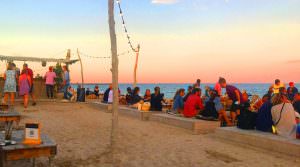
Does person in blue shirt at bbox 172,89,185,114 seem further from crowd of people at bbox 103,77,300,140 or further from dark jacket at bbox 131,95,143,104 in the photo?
dark jacket at bbox 131,95,143,104

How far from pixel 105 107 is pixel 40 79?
644cm

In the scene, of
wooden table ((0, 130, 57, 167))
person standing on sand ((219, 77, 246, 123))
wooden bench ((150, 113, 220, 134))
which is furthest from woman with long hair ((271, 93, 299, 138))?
wooden table ((0, 130, 57, 167))

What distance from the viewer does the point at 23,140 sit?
5594 mm

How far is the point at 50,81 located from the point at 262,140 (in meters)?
14.0

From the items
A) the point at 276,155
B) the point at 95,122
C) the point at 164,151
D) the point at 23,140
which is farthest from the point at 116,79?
the point at 95,122

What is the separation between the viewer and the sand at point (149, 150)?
6.74 m

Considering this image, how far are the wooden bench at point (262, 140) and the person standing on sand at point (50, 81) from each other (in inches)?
470

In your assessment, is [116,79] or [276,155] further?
[276,155]

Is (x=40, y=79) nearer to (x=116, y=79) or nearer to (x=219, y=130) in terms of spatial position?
(x=219, y=130)

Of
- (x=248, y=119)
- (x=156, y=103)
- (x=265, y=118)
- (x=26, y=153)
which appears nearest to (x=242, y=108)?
(x=248, y=119)

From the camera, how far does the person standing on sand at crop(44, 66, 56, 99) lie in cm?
1927

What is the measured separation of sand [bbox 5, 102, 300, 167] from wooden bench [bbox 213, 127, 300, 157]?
0.55 ft

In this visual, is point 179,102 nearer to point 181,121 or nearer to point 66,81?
point 181,121

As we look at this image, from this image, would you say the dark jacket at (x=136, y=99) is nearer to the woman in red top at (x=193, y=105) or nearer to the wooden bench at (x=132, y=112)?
the wooden bench at (x=132, y=112)
